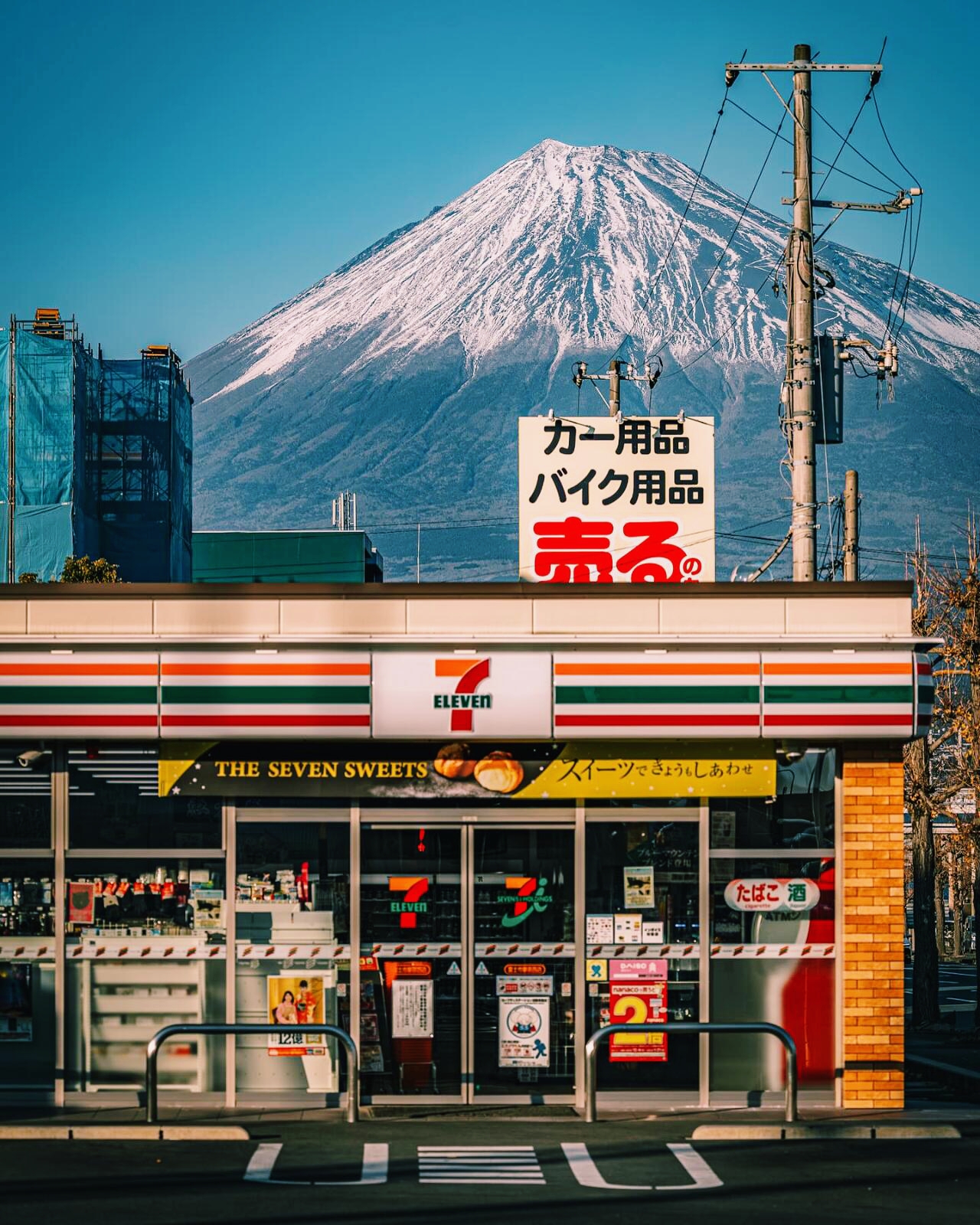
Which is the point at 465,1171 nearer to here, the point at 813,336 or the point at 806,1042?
the point at 806,1042

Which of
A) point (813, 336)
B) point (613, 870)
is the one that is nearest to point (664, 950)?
point (613, 870)

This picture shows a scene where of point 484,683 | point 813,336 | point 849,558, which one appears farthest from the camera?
point 849,558

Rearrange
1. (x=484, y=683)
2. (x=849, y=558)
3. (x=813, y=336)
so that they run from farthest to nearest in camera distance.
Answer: (x=849, y=558), (x=813, y=336), (x=484, y=683)

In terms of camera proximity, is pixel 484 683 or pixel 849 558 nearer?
pixel 484 683

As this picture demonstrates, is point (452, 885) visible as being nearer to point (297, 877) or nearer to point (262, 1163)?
point (297, 877)

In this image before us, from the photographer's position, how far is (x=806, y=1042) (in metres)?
14.8

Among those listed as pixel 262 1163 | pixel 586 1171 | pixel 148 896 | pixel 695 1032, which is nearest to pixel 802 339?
pixel 695 1032

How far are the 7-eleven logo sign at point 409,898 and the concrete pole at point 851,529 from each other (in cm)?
1497

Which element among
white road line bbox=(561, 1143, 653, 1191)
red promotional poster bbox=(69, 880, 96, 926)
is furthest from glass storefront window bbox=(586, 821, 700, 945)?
red promotional poster bbox=(69, 880, 96, 926)

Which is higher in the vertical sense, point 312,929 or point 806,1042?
point 312,929

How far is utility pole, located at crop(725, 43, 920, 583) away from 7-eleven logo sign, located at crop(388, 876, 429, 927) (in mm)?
6704

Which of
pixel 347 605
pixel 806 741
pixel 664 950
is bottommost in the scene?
pixel 664 950

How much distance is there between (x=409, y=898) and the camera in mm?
14852

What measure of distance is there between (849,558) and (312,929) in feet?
54.3
